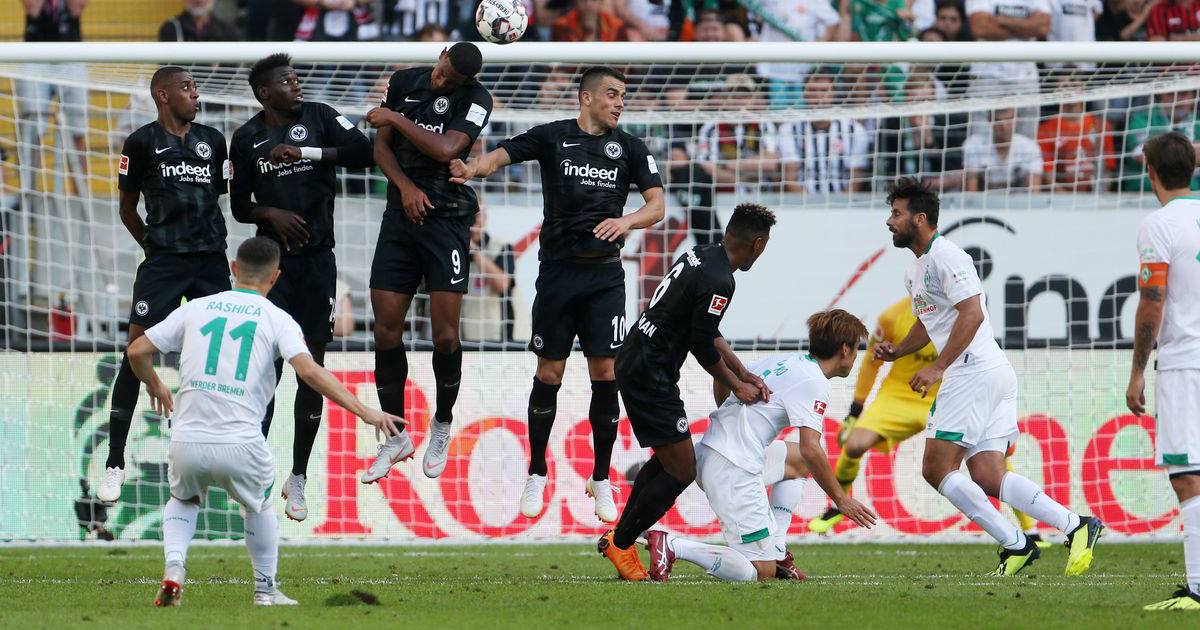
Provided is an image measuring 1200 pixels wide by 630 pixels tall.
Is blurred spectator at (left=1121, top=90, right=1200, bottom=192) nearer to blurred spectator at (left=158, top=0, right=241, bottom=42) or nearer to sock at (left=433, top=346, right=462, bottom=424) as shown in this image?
sock at (left=433, top=346, right=462, bottom=424)

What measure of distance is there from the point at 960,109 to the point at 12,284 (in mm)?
8446

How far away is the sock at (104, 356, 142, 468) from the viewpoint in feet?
28.7

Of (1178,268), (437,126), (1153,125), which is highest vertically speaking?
(1153,125)

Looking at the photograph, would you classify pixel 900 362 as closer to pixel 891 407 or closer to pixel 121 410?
pixel 891 407

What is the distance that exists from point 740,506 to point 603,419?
4.23 ft

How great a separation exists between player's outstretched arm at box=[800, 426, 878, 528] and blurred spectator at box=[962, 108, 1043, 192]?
244 inches

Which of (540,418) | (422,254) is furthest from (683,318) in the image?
(422,254)

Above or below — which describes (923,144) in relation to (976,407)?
above

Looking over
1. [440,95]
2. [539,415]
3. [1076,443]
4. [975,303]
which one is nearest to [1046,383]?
[1076,443]

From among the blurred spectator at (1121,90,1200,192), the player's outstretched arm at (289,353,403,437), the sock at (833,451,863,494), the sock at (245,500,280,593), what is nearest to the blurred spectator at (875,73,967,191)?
the blurred spectator at (1121,90,1200,192)

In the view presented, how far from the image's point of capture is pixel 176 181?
331 inches

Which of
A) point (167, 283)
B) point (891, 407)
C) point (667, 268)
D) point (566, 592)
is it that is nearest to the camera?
point (566, 592)

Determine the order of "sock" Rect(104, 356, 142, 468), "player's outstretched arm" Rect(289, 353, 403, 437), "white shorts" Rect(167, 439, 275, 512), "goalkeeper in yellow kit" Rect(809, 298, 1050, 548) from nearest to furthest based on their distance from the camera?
"player's outstretched arm" Rect(289, 353, 403, 437)
"white shorts" Rect(167, 439, 275, 512)
"sock" Rect(104, 356, 142, 468)
"goalkeeper in yellow kit" Rect(809, 298, 1050, 548)

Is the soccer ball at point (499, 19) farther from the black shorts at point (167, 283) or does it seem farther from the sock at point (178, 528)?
the sock at point (178, 528)
